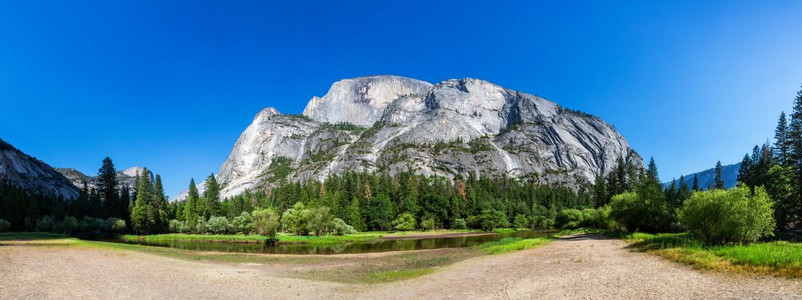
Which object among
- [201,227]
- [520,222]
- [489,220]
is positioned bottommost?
[520,222]

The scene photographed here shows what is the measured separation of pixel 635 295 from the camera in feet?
56.2

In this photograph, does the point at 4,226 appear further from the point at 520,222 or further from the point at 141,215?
the point at 520,222

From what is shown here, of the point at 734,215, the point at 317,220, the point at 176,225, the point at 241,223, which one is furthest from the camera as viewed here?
the point at 176,225

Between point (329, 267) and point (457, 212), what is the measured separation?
10259 centimetres

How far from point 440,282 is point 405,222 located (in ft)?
310

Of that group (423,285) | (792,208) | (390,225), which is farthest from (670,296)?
(390,225)

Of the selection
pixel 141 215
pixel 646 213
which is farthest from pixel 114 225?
pixel 646 213

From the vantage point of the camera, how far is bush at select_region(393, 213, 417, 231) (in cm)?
11694

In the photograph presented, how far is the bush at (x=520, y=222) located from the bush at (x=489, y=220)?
4.22 m

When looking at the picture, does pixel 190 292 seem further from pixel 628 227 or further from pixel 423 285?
pixel 628 227

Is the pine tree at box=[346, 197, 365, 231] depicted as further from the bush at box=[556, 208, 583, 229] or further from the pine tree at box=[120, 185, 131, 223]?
the pine tree at box=[120, 185, 131, 223]

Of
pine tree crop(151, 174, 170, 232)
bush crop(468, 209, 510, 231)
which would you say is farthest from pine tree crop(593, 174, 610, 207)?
pine tree crop(151, 174, 170, 232)

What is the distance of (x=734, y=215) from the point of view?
91.2 feet

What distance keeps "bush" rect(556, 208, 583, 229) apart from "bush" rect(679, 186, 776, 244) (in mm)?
76901
